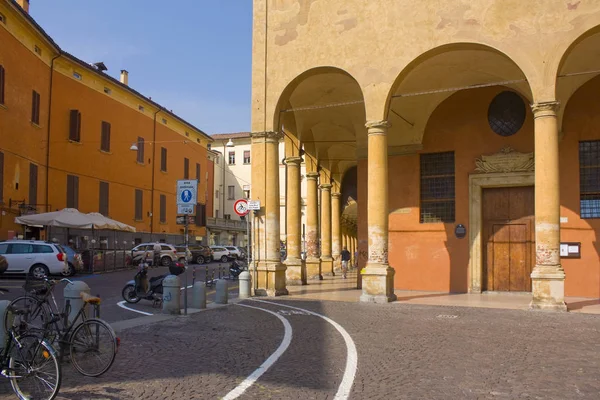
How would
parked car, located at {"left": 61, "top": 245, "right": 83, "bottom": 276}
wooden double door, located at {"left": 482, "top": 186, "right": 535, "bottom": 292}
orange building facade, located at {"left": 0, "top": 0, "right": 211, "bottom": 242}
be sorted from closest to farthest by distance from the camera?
wooden double door, located at {"left": 482, "top": 186, "right": 535, "bottom": 292} → parked car, located at {"left": 61, "top": 245, "right": 83, "bottom": 276} → orange building facade, located at {"left": 0, "top": 0, "right": 211, "bottom": 242}

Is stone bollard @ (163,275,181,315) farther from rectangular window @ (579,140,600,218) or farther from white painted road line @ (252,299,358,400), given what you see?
rectangular window @ (579,140,600,218)

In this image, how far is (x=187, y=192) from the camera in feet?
41.8

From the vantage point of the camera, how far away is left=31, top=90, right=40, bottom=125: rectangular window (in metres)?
26.9

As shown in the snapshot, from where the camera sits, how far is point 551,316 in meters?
12.2

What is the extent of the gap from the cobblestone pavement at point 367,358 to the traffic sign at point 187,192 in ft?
8.06

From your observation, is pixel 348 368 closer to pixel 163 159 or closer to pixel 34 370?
pixel 34 370

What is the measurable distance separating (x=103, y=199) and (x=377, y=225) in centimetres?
2306

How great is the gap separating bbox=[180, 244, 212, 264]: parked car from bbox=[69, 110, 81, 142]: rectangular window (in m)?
12.1

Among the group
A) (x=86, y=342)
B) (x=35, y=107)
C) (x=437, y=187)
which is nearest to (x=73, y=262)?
(x=35, y=107)

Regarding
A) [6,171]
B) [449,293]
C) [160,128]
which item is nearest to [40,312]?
[449,293]

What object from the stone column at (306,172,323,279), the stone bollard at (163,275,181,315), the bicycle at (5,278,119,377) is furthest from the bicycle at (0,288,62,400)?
the stone column at (306,172,323,279)

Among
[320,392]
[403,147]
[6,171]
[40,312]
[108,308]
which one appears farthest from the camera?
[6,171]

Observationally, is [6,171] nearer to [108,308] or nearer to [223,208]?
[108,308]

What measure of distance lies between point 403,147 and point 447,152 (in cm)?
141
